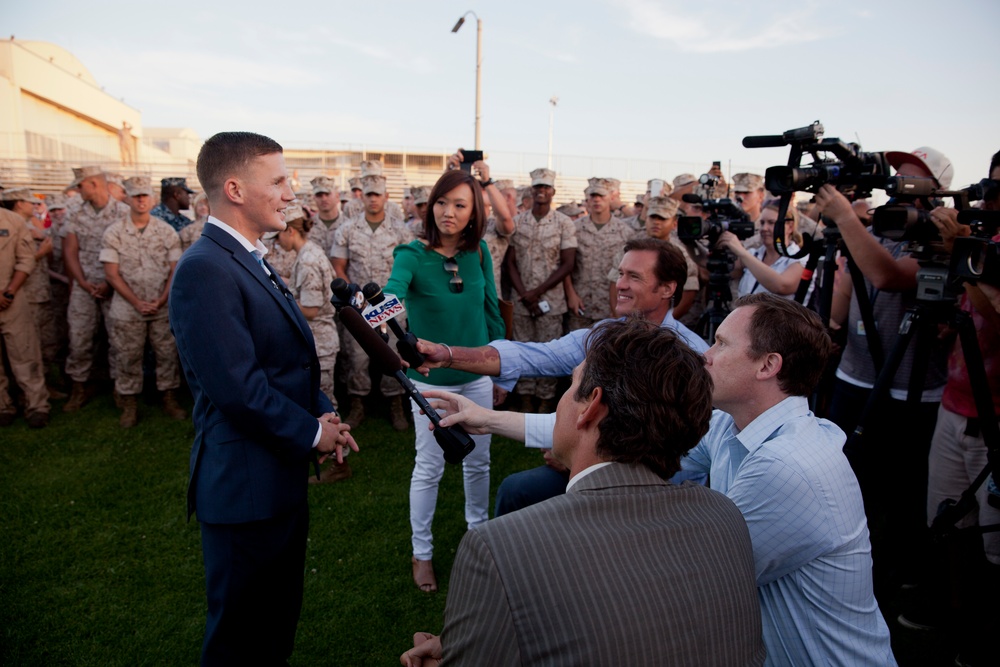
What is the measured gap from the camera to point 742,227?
4.66m

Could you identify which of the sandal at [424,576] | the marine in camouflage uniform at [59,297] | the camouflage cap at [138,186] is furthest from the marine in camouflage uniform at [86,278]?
the sandal at [424,576]

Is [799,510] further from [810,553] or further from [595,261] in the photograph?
[595,261]

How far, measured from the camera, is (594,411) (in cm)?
142

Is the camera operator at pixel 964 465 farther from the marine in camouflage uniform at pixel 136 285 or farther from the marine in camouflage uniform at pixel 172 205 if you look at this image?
the marine in camouflage uniform at pixel 172 205

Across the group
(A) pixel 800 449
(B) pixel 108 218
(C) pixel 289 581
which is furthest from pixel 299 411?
(B) pixel 108 218

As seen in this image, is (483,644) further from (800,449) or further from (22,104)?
(22,104)

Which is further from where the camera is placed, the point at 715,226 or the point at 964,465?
the point at 715,226

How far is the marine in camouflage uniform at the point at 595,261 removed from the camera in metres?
7.30

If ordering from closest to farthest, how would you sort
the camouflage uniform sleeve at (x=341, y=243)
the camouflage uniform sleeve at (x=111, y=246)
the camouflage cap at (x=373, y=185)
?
the camouflage uniform sleeve at (x=111, y=246) → the camouflage uniform sleeve at (x=341, y=243) → the camouflage cap at (x=373, y=185)

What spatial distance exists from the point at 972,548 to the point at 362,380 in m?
5.27

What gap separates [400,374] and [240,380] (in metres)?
0.59

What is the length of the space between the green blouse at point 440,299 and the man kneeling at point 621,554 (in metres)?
2.21

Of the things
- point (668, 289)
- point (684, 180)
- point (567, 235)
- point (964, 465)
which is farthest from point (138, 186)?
point (964, 465)

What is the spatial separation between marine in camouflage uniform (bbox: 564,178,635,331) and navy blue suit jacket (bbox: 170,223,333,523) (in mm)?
5200
